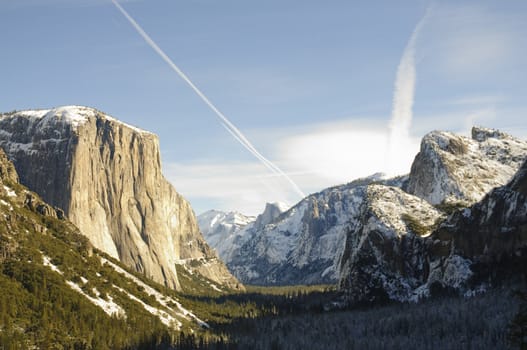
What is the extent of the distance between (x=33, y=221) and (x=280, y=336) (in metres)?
98.6

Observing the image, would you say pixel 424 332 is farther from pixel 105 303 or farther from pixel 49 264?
pixel 49 264

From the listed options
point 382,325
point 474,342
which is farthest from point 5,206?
point 474,342

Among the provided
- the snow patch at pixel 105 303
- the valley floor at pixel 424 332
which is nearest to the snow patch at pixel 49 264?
the snow patch at pixel 105 303

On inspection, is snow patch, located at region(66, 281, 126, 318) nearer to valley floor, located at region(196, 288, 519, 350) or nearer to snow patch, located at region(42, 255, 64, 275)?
snow patch, located at region(42, 255, 64, 275)

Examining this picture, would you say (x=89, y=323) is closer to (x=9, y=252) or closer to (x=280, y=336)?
(x=9, y=252)

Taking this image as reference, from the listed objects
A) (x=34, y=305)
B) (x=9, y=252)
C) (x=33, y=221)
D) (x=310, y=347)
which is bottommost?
(x=310, y=347)

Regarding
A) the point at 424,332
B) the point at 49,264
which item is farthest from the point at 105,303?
the point at 424,332

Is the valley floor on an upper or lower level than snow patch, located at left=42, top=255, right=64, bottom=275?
lower

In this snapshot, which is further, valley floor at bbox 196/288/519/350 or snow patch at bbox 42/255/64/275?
snow patch at bbox 42/255/64/275

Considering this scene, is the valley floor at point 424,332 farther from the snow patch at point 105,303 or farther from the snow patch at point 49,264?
the snow patch at point 49,264

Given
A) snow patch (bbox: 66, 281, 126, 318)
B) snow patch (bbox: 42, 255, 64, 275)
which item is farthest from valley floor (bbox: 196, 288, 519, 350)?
snow patch (bbox: 42, 255, 64, 275)

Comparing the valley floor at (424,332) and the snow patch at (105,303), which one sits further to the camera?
the snow patch at (105,303)

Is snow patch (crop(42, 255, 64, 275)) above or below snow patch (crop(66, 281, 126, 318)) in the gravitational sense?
above

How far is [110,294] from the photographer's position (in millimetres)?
191875
